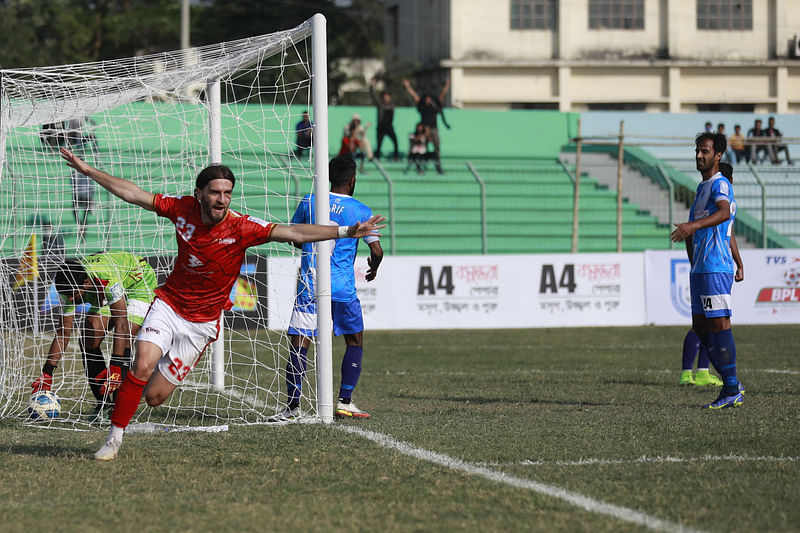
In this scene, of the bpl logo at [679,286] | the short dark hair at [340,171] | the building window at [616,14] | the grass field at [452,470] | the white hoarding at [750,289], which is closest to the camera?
the grass field at [452,470]

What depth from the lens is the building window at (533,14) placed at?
3628 centimetres

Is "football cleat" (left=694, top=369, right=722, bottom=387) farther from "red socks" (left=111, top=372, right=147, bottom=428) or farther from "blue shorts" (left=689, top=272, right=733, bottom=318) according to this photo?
"red socks" (left=111, top=372, right=147, bottom=428)

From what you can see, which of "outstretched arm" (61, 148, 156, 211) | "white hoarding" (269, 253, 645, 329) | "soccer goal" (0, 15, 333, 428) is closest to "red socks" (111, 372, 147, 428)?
"outstretched arm" (61, 148, 156, 211)

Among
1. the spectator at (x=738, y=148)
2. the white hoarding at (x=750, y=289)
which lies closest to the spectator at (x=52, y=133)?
the white hoarding at (x=750, y=289)

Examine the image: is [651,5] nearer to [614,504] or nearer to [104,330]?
[104,330]

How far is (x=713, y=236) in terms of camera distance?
8641 mm

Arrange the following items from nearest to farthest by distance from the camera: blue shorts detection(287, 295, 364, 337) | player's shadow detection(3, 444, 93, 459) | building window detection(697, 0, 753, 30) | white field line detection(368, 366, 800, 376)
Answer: player's shadow detection(3, 444, 93, 459) < blue shorts detection(287, 295, 364, 337) < white field line detection(368, 366, 800, 376) < building window detection(697, 0, 753, 30)

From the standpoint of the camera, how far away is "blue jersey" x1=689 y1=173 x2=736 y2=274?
8570mm

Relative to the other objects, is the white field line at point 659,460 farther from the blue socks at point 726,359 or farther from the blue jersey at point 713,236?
the blue jersey at point 713,236

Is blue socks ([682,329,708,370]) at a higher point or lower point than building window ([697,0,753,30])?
lower

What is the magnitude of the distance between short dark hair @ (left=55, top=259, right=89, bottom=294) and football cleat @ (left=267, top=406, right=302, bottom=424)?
6.51 feet

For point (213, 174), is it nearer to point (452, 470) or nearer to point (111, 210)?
point (452, 470)

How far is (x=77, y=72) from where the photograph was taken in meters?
9.09

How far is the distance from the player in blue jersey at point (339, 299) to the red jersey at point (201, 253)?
1604 millimetres
